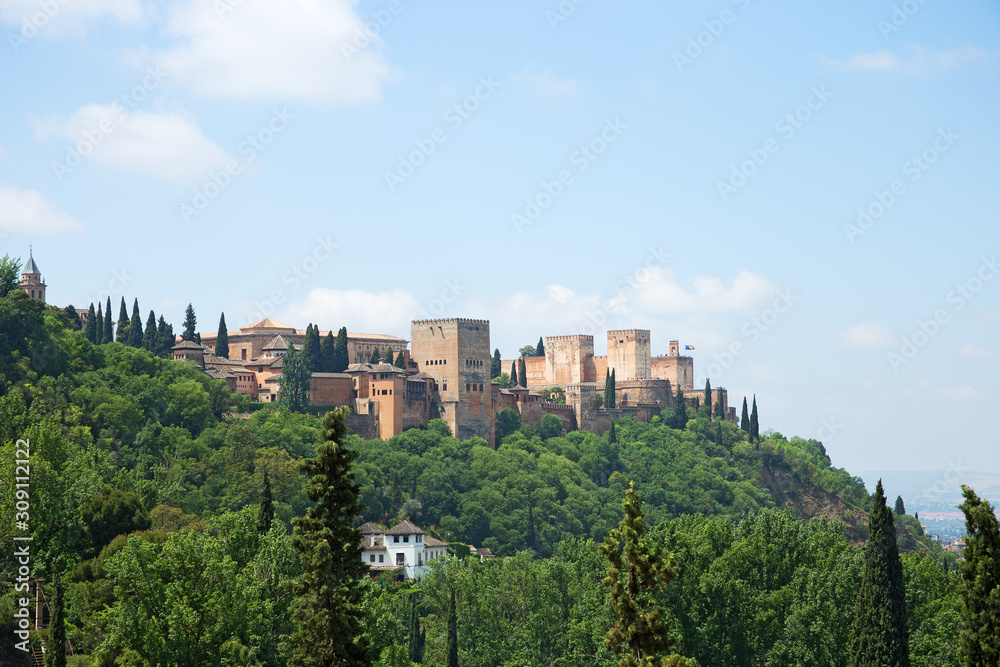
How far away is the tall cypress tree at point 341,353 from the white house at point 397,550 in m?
25.1

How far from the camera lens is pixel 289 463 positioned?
72.6 meters

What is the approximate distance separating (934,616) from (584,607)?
11.6 metres

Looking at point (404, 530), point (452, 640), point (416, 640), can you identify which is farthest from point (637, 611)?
point (404, 530)

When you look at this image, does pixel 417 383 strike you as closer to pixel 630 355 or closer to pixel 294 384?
pixel 294 384

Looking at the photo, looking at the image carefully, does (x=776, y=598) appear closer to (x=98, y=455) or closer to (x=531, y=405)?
(x=98, y=455)

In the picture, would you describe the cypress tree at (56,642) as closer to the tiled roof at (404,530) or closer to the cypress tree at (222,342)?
the tiled roof at (404,530)

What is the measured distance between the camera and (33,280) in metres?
103

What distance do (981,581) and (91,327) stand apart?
72500 mm

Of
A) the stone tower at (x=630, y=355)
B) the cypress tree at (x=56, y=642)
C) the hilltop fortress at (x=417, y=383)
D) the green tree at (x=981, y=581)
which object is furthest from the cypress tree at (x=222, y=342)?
the green tree at (x=981, y=581)

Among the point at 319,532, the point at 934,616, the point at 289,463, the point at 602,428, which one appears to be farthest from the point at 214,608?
the point at 602,428

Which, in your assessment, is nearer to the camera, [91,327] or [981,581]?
[981,581]

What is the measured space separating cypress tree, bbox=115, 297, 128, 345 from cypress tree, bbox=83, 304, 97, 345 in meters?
1.91

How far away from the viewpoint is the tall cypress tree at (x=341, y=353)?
9325 centimetres

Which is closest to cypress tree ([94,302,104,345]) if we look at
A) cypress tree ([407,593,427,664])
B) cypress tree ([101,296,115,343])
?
cypress tree ([101,296,115,343])
